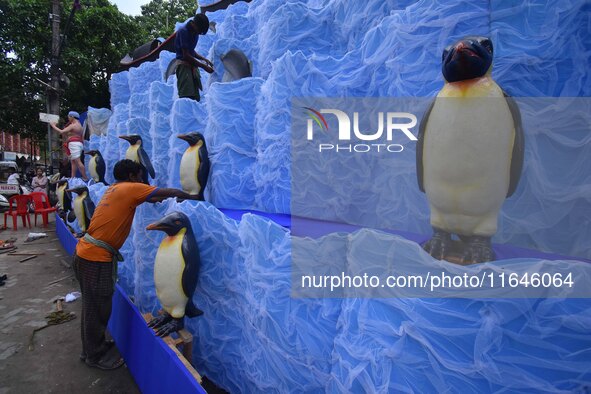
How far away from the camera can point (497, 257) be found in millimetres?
1108

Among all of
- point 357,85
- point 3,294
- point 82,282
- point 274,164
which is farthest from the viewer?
point 3,294

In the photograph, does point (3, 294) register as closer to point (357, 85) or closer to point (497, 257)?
point (357, 85)

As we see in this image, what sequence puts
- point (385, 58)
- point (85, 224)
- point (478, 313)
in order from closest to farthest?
point (478, 313) < point (385, 58) < point (85, 224)

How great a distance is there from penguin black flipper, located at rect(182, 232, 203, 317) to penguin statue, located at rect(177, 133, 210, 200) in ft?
2.52

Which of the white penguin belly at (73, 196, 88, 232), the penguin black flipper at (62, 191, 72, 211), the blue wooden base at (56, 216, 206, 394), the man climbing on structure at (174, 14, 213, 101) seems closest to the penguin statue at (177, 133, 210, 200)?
the man climbing on structure at (174, 14, 213, 101)

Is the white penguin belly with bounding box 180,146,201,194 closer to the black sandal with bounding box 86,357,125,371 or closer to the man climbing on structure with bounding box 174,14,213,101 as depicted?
the man climbing on structure with bounding box 174,14,213,101

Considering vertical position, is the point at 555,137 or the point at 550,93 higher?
the point at 550,93

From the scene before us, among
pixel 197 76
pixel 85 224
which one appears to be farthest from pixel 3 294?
pixel 197 76

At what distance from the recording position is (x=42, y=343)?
2.66 metres

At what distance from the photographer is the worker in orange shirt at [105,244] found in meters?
2.13

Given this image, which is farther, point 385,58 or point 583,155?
point 385,58

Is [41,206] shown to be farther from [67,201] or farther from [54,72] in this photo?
[54,72]

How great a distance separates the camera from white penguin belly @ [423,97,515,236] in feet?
3.30

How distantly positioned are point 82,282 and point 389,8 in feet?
8.55
